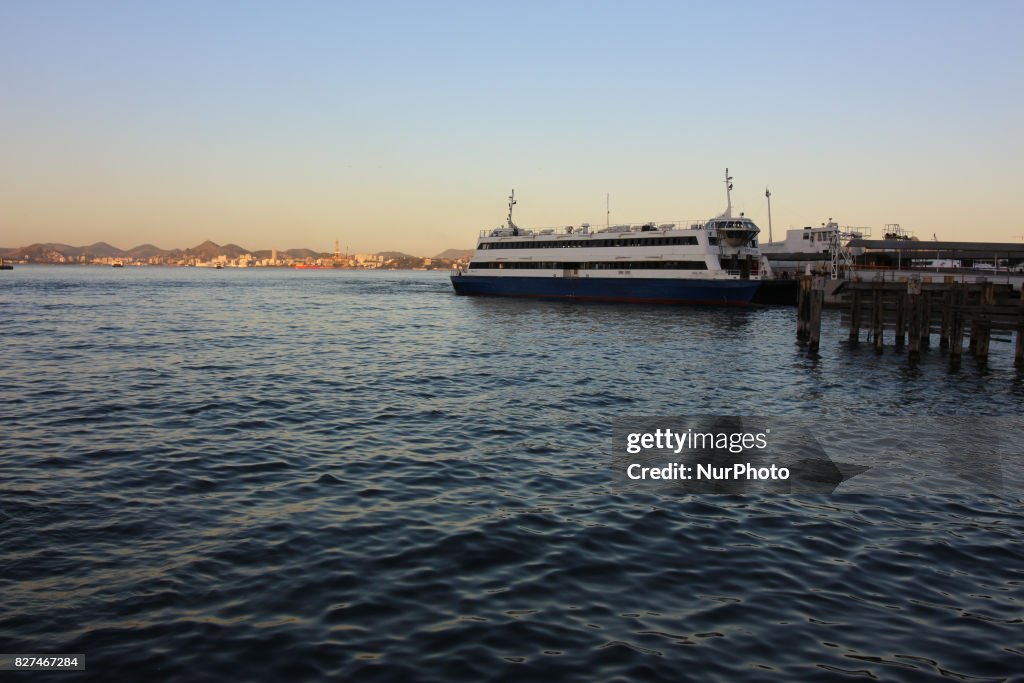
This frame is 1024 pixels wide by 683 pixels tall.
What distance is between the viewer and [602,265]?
2798 inches

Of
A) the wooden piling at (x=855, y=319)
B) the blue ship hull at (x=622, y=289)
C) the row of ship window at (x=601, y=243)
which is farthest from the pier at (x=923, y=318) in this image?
the row of ship window at (x=601, y=243)

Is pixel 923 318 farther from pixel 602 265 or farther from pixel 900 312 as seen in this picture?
pixel 602 265

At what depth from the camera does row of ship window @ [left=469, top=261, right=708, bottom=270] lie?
6456 cm

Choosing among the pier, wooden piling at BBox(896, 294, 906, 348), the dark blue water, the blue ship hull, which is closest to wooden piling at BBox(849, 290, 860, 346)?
the pier

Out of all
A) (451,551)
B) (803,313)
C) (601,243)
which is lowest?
(451,551)

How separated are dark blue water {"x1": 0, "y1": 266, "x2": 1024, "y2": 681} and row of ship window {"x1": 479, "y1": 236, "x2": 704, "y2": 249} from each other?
45563mm

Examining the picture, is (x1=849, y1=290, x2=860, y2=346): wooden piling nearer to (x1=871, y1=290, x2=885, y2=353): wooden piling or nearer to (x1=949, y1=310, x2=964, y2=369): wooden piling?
(x1=871, y1=290, x2=885, y2=353): wooden piling

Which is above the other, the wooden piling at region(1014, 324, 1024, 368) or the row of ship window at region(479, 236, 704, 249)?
the row of ship window at region(479, 236, 704, 249)

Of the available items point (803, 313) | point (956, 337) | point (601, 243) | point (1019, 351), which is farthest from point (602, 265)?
point (1019, 351)

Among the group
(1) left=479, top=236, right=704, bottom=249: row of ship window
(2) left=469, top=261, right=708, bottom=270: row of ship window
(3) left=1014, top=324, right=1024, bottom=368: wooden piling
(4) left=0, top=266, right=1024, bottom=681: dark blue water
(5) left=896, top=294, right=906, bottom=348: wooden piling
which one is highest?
(1) left=479, top=236, right=704, bottom=249: row of ship window

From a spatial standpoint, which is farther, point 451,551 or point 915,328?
point 915,328

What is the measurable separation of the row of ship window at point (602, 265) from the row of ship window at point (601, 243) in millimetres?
1777

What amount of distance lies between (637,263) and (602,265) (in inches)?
168

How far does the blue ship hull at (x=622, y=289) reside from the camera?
2457 inches
